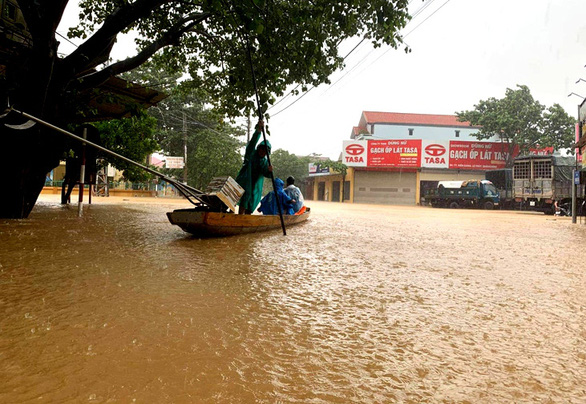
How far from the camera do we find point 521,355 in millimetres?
1728

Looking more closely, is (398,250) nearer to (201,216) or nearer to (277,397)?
(201,216)

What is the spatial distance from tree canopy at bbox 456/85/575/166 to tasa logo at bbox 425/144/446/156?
3.60 m

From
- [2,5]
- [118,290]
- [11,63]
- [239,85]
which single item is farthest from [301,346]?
[2,5]

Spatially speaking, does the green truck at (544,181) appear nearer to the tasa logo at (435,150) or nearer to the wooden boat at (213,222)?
the tasa logo at (435,150)

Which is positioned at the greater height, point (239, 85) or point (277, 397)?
point (239, 85)

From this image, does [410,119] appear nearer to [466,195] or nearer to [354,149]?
[354,149]

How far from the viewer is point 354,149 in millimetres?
30781

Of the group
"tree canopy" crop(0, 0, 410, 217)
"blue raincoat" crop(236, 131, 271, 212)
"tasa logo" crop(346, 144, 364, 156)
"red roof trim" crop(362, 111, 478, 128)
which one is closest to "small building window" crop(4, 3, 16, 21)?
"tree canopy" crop(0, 0, 410, 217)

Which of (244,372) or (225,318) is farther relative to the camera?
(225,318)

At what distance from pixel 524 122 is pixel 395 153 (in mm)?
10110

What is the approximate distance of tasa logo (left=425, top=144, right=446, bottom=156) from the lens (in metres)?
29.3

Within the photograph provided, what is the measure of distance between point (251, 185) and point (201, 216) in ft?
5.58

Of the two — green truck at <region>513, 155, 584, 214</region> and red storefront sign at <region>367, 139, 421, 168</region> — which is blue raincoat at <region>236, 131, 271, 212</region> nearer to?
green truck at <region>513, 155, 584, 214</region>

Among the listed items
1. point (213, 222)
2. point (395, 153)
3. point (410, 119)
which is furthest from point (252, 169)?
point (410, 119)
